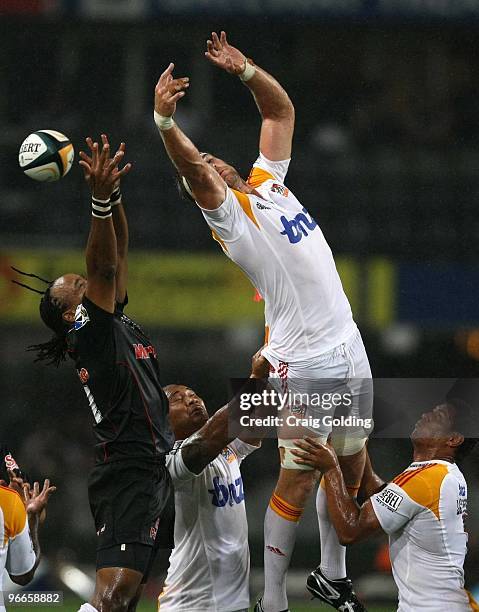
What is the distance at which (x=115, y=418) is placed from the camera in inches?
203

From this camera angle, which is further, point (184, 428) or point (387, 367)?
point (387, 367)

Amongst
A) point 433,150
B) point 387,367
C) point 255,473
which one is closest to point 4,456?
point 255,473

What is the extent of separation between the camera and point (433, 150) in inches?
488

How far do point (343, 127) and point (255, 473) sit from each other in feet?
12.7

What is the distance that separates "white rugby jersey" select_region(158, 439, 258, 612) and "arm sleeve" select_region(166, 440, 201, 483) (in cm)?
1

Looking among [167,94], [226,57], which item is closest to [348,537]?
[167,94]

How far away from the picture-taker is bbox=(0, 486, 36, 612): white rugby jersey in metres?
4.72

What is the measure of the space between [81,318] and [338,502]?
1329mm

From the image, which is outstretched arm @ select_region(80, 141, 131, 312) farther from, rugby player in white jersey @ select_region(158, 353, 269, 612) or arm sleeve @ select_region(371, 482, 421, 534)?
arm sleeve @ select_region(371, 482, 421, 534)

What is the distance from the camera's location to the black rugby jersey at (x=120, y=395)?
5105mm

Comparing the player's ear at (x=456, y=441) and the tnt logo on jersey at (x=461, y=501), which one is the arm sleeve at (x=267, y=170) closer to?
Answer: the player's ear at (x=456, y=441)

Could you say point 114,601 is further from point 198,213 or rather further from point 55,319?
point 198,213

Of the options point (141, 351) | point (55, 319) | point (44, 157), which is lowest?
point (141, 351)

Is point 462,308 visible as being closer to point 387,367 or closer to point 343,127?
point 387,367
